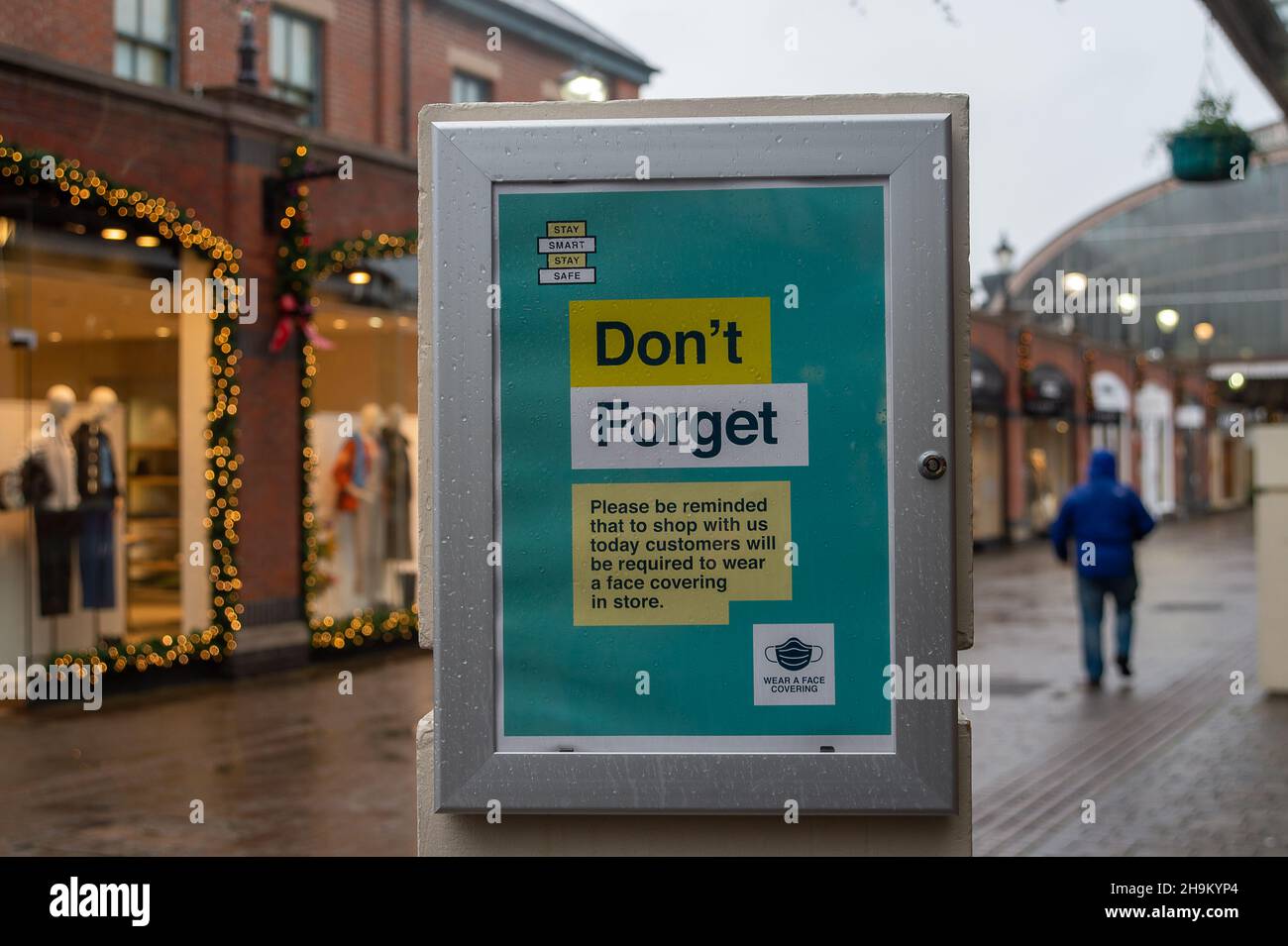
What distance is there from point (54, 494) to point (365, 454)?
13.6ft

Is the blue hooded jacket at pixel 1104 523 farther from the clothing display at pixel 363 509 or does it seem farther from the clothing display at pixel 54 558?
the clothing display at pixel 54 558

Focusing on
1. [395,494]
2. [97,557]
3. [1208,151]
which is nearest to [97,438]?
[97,557]

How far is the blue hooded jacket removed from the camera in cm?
1266

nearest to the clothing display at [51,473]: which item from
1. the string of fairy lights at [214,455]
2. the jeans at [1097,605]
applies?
the string of fairy lights at [214,455]

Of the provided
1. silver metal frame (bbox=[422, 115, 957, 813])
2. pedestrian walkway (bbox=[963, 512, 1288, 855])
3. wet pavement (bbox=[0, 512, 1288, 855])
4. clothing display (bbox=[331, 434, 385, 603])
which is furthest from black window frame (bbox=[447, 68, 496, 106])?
silver metal frame (bbox=[422, 115, 957, 813])

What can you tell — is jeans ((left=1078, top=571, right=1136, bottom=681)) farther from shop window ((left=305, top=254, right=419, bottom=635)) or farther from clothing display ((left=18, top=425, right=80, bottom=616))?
clothing display ((left=18, top=425, right=80, bottom=616))

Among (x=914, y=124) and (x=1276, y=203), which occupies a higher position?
(x=1276, y=203)

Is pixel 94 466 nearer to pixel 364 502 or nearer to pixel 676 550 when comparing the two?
pixel 364 502

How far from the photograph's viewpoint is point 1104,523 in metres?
12.8

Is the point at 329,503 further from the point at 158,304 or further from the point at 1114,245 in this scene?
the point at 1114,245

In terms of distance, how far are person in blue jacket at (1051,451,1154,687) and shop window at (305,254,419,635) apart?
23.3 feet
